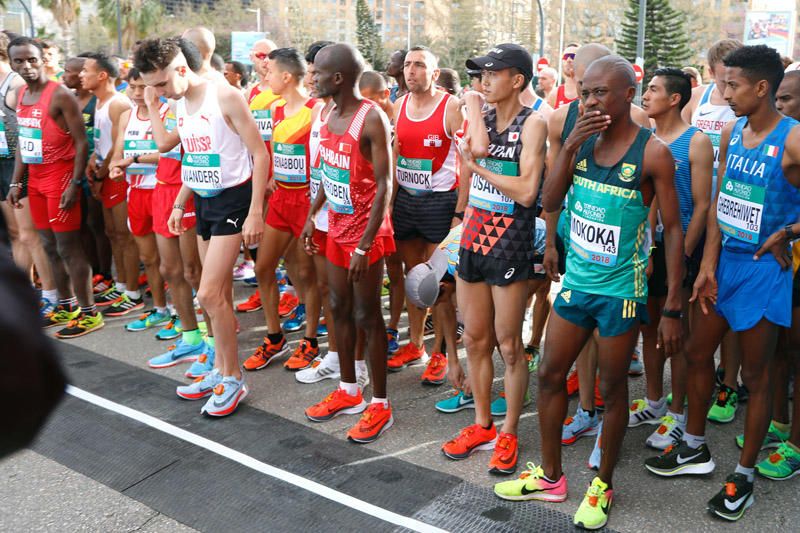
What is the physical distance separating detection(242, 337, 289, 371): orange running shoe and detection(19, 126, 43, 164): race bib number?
2739 mm

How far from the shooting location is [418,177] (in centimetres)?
564

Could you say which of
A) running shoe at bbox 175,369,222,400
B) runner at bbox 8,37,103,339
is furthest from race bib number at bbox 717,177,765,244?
runner at bbox 8,37,103,339

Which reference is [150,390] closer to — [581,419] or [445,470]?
[445,470]

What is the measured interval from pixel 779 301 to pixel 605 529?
1422mm

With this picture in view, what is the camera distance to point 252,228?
494 centimetres

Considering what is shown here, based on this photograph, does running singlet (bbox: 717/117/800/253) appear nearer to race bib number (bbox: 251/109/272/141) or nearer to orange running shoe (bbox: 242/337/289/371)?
orange running shoe (bbox: 242/337/289/371)

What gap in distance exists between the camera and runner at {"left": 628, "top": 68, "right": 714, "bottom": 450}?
418cm

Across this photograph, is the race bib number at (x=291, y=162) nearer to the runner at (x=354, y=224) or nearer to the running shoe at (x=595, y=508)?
the runner at (x=354, y=224)

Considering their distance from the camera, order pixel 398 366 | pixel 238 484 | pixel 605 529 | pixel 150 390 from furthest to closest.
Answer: pixel 398 366
pixel 150 390
pixel 238 484
pixel 605 529

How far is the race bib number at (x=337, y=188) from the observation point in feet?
15.4

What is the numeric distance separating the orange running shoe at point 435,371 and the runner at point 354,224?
2.10 feet

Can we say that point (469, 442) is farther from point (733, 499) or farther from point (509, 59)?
point (509, 59)

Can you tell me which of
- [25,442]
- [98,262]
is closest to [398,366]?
[98,262]

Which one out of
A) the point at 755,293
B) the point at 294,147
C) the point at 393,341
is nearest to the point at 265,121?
the point at 294,147
